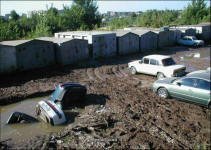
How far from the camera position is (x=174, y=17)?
71.8m

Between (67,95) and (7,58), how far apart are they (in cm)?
901

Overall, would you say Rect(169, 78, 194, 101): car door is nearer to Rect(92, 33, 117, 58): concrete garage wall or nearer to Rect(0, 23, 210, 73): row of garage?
Rect(0, 23, 210, 73): row of garage

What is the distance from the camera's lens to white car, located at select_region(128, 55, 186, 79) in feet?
64.7

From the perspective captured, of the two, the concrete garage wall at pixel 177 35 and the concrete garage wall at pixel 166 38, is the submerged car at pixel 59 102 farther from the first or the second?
the concrete garage wall at pixel 177 35

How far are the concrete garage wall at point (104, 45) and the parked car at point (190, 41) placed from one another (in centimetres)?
1261

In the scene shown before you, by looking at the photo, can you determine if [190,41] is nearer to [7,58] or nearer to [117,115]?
[7,58]

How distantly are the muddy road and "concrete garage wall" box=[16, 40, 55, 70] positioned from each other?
97 centimetres

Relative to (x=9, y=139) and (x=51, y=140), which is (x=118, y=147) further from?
(x=9, y=139)

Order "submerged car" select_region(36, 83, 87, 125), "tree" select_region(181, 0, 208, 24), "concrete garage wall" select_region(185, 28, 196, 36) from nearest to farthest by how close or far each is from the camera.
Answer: "submerged car" select_region(36, 83, 87, 125) → "concrete garage wall" select_region(185, 28, 196, 36) → "tree" select_region(181, 0, 208, 24)

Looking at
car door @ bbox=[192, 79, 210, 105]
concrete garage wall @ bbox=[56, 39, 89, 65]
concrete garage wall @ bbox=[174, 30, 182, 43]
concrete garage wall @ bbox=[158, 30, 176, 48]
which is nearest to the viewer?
car door @ bbox=[192, 79, 210, 105]

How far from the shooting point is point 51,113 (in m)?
13.3

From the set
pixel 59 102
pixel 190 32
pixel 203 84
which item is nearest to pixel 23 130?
pixel 59 102

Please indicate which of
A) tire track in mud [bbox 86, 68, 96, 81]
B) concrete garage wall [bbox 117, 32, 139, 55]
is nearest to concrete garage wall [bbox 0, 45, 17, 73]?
tire track in mud [bbox 86, 68, 96, 81]

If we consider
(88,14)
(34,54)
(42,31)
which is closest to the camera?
(34,54)
